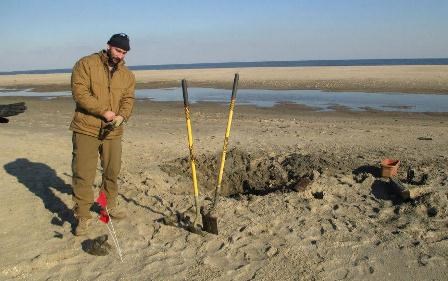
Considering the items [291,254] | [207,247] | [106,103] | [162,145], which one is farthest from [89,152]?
[162,145]

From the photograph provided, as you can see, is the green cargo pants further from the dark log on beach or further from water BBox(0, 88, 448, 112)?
water BBox(0, 88, 448, 112)

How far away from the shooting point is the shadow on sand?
19.0 ft

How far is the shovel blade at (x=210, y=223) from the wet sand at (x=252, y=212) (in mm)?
76

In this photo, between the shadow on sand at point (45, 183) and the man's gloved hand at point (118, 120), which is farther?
the shadow on sand at point (45, 183)

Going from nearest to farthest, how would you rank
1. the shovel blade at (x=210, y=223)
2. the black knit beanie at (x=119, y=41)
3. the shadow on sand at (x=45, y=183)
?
the black knit beanie at (x=119, y=41), the shovel blade at (x=210, y=223), the shadow on sand at (x=45, y=183)

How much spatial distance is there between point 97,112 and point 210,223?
1.74 metres

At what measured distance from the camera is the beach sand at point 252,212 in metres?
4.36

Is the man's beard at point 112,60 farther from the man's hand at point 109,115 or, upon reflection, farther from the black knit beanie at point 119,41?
the man's hand at point 109,115

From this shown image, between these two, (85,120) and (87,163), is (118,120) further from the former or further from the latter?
(87,163)

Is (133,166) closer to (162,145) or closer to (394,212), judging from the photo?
(162,145)

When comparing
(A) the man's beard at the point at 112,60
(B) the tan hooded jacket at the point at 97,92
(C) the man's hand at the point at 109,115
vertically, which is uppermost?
(A) the man's beard at the point at 112,60

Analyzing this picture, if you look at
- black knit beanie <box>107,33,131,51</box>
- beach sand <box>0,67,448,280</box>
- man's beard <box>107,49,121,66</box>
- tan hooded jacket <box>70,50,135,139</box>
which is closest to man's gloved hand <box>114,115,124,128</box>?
tan hooded jacket <box>70,50,135,139</box>

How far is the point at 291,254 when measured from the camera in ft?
15.1

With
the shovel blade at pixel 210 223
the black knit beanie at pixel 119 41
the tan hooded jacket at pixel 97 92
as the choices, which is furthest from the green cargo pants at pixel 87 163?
the shovel blade at pixel 210 223
